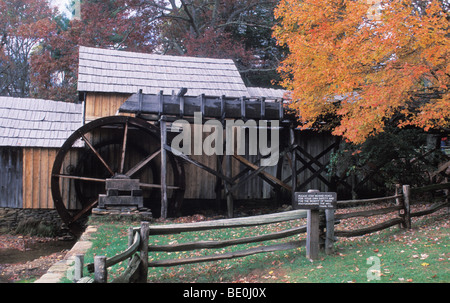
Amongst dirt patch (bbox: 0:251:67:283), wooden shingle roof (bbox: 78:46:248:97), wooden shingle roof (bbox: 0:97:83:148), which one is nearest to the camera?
dirt patch (bbox: 0:251:67:283)

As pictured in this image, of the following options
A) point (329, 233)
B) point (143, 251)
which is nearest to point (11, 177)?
point (143, 251)

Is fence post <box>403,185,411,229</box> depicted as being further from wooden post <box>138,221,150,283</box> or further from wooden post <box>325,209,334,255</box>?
wooden post <box>138,221,150,283</box>

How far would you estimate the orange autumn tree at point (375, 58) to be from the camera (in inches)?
306

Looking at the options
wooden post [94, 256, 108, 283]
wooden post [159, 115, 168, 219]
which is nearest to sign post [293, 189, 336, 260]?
wooden post [94, 256, 108, 283]

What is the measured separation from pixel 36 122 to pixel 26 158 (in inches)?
54.2

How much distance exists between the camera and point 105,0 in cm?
2411

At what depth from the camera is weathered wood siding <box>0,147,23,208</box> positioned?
12.8 meters

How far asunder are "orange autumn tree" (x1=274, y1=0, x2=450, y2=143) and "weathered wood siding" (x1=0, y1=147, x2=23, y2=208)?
911 centimetres

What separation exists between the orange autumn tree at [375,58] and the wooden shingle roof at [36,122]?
26.8ft

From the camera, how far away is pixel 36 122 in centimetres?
1355

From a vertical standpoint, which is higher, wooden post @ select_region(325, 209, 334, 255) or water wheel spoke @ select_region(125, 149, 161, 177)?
water wheel spoke @ select_region(125, 149, 161, 177)

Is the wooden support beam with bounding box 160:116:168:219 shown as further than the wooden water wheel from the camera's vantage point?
No
